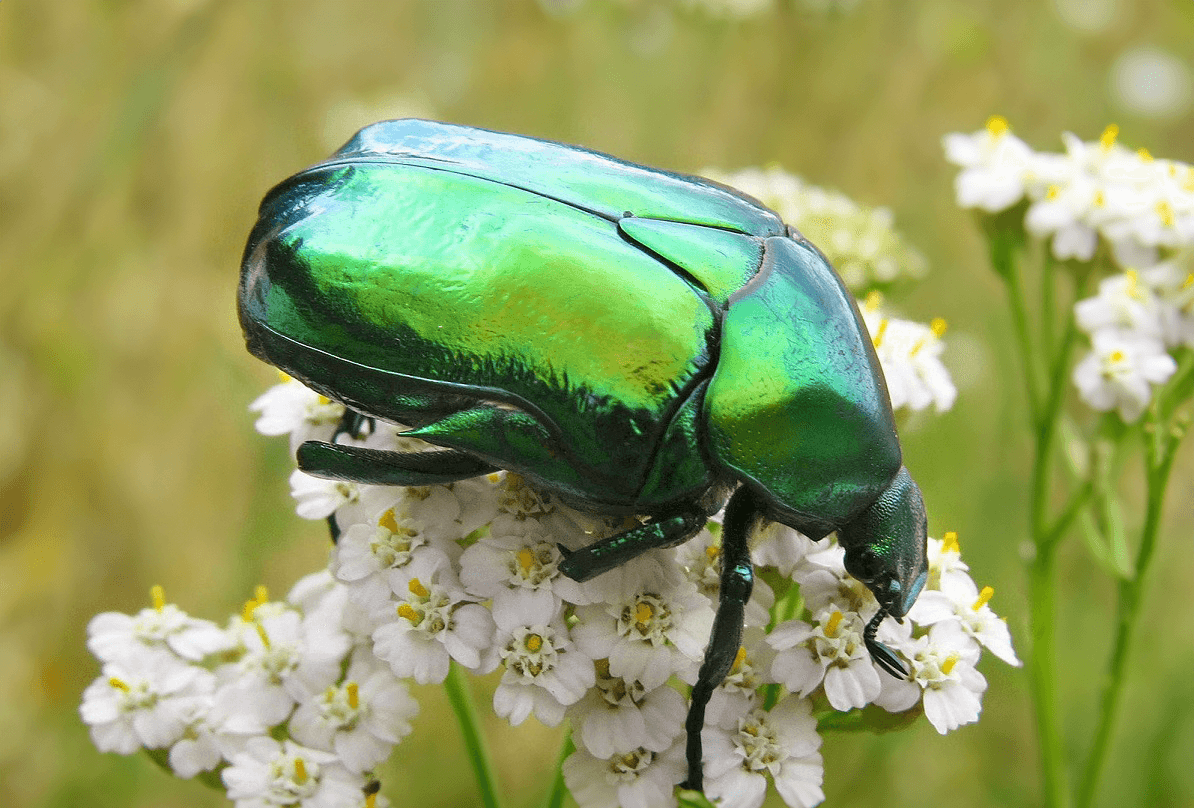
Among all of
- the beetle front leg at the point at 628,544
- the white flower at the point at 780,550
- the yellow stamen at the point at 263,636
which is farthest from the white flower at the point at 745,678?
the yellow stamen at the point at 263,636

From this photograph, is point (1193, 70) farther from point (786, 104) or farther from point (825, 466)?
point (825, 466)

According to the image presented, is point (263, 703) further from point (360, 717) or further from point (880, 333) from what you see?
point (880, 333)

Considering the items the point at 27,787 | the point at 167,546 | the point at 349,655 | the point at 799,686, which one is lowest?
the point at 27,787

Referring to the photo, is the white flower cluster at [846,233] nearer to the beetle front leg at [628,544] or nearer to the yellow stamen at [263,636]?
the beetle front leg at [628,544]

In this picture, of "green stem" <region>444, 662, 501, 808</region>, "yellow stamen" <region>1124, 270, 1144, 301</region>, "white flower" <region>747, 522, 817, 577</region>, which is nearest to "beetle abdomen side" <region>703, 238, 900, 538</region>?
"white flower" <region>747, 522, 817, 577</region>

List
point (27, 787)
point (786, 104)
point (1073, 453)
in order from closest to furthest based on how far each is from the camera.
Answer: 1. point (1073, 453)
2. point (27, 787)
3. point (786, 104)

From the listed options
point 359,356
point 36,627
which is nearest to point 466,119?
point 36,627

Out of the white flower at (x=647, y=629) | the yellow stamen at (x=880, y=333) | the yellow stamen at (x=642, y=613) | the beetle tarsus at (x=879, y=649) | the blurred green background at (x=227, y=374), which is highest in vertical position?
the yellow stamen at (x=880, y=333)
